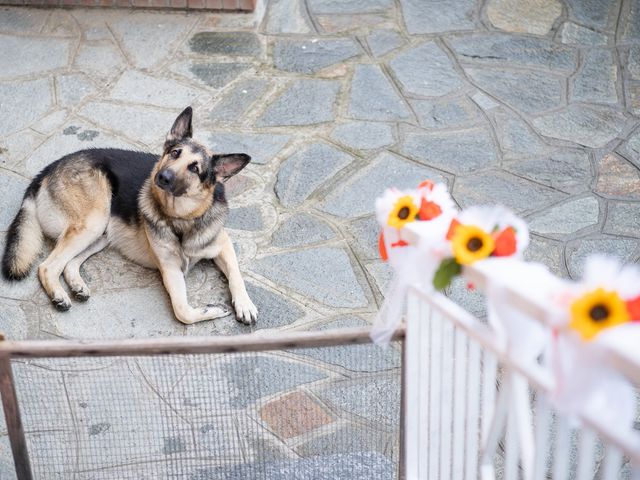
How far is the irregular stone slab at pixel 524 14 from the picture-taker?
6.39m

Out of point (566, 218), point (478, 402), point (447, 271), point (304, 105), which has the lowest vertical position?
point (566, 218)

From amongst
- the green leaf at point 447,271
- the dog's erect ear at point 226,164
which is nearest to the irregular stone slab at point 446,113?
the dog's erect ear at point 226,164

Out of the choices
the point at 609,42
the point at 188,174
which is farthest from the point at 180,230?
the point at 609,42

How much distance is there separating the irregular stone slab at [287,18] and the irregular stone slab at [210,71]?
1.65 ft

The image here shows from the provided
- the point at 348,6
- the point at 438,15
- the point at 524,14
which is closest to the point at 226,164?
the point at 348,6

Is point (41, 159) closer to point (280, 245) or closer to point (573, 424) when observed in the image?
point (280, 245)

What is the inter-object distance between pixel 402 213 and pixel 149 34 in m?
4.49

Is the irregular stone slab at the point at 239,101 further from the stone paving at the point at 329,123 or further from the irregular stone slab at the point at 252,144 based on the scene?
the irregular stone slab at the point at 252,144

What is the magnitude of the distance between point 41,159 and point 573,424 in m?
4.16

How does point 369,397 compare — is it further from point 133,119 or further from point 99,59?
point 99,59

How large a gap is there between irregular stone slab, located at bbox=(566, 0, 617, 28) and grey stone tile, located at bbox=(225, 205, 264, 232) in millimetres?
2958

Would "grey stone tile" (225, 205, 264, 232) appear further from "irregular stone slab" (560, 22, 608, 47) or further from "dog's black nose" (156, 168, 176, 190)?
"irregular stone slab" (560, 22, 608, 47)

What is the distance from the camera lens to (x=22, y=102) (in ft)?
18.7

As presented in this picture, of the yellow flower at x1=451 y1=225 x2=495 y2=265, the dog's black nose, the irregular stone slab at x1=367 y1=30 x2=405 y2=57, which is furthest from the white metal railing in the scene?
the irregular stone slab at x1=367 y1=30 x2=405 y2=57
